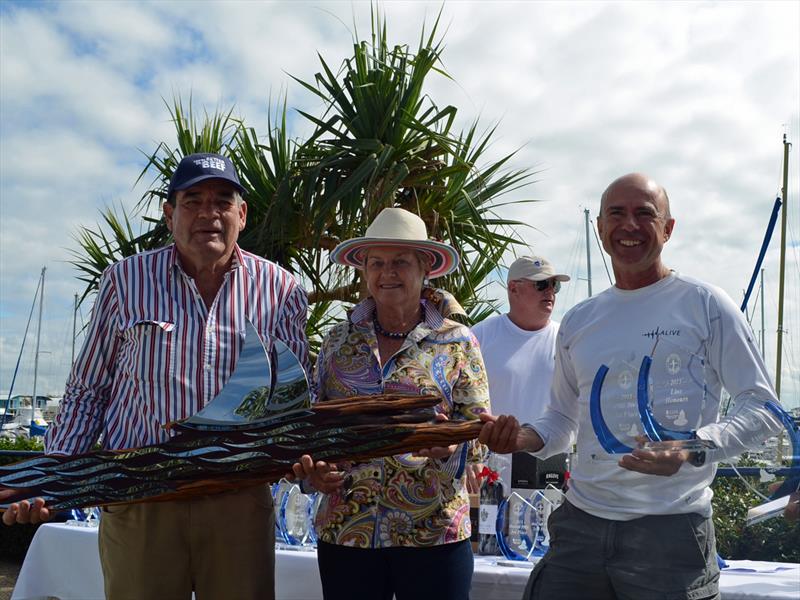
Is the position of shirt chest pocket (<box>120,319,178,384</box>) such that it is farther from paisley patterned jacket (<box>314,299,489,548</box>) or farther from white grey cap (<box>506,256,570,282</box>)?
white grey cap (<box>506,256,570,282</box>)

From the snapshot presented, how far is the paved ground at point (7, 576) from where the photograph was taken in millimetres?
7098

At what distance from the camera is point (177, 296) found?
234 centimetres

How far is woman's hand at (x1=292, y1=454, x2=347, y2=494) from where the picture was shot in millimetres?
2072

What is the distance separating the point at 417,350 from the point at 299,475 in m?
0.59

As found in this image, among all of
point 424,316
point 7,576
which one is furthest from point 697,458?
point 7,576

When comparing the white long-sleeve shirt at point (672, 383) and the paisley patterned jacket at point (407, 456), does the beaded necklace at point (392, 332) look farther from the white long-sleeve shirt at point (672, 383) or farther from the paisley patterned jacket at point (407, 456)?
the white long-sleeve shirt at point (672, 383)

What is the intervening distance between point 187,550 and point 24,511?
47cm

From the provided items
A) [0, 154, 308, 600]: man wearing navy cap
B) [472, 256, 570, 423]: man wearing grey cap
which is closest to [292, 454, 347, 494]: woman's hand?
[0, 154, 308, 600]: man wearing navy cap

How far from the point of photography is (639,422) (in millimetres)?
1851

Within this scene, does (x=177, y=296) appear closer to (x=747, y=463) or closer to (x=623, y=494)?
(x=623, y=494)

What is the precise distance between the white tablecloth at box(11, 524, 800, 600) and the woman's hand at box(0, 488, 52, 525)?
1.04 metres

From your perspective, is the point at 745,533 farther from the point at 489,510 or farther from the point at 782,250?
the point at 782,250

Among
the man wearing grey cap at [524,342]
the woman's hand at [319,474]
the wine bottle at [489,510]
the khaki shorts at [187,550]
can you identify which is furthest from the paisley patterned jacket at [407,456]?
the man wearing grey cap at [524,342]

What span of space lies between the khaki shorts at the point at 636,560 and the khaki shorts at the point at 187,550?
0.88 metres
